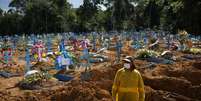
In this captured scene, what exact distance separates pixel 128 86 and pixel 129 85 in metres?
0.03

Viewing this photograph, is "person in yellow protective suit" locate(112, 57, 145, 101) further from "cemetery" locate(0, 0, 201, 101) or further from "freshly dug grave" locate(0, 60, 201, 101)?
"freshly dug grave" locate(0, 60, 201, 101)

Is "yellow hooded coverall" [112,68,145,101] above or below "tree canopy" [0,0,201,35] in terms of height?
below

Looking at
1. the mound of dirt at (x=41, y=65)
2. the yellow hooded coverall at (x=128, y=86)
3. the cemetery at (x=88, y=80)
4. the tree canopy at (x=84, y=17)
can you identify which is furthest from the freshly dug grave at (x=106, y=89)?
the tree canopy at (x=84, y=17)

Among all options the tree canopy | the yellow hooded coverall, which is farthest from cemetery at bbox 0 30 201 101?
the tree canopy

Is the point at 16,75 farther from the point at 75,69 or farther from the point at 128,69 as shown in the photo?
the point at 128,69

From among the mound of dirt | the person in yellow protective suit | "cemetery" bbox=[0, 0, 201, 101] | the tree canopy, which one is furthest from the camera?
the tree canopy

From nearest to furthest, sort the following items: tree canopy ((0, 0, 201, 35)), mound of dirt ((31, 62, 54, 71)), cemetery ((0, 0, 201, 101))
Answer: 1. cemetery ((0, 0, 201, 101))
2. mound of dirt ((31, 62, 54, 71))
3. tree canopy ((0, 0, 201, 35))

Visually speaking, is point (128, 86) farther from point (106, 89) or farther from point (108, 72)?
point (108, 72)

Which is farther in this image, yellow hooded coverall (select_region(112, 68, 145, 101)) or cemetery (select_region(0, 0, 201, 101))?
cemetery (select_region(0, 0, 201, 101))

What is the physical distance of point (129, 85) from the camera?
24.2ft

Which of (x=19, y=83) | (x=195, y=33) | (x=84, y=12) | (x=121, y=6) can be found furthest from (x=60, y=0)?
(x=19, y=83)

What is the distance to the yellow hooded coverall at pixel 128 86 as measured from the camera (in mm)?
7340

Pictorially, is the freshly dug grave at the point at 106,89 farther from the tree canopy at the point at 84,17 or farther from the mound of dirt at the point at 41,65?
the tree canopy at the point at 84,17

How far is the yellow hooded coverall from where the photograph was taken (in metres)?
7.34
